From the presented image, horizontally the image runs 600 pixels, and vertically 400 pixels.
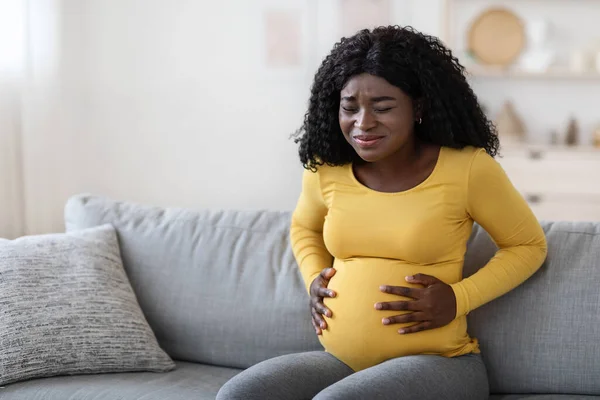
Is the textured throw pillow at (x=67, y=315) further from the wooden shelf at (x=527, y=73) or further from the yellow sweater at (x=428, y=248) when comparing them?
the wooden shelf at (x=527, y=73)

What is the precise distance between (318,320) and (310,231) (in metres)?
0.26

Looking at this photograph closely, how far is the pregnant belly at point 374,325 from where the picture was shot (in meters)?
1.72

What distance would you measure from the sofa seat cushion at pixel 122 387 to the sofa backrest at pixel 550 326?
2.11 feet

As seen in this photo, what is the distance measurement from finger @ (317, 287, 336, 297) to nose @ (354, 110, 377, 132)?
0.36m

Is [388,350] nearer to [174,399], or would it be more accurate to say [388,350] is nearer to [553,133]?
[174,399]

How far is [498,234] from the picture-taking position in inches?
70.5

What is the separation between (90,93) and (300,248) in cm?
249

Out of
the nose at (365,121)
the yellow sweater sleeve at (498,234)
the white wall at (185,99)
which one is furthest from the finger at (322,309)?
the white wall at (185,99)

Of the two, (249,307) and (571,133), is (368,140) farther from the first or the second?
(571,133)

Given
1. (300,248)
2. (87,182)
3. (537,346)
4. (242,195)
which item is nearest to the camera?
(537,346)

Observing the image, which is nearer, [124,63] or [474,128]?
[474,128]

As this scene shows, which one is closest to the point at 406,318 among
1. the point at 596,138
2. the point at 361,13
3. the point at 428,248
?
the point at 428,248

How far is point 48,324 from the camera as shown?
1936 millimetres

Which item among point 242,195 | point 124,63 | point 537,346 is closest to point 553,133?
point 242,195
